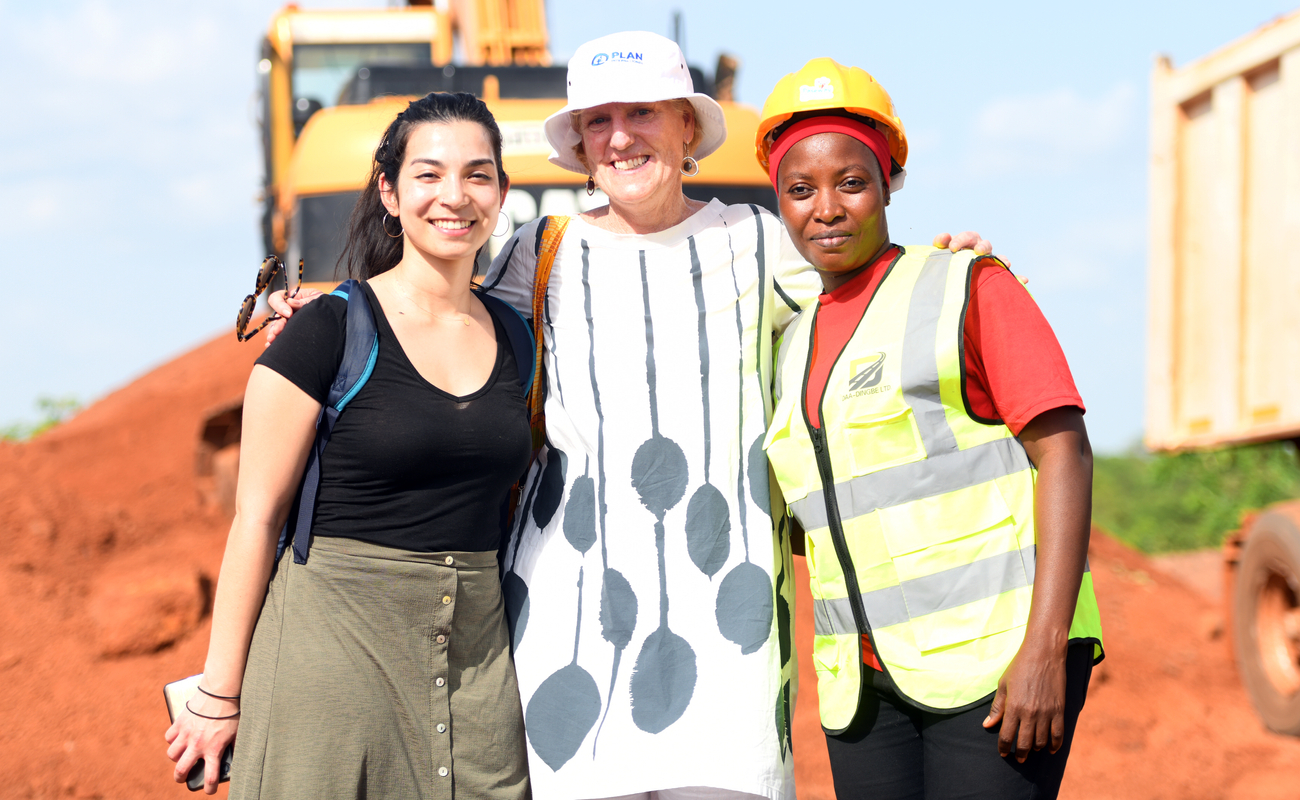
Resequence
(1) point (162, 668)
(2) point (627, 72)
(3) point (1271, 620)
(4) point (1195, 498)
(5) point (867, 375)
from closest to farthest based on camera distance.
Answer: (5) point (867, 375)
(2) point (627, 72)
(1) point (162, 668)
(3) point (1271, 620)
(4) point (1195, 498)

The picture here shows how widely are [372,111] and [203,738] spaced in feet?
18.1

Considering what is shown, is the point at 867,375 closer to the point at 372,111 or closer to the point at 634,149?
the point at 634,149

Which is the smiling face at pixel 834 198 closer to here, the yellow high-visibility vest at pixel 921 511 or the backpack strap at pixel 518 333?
the yellow high-visibility vest at pixel 921 511

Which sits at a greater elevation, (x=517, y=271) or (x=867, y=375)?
(x=517, y=271)

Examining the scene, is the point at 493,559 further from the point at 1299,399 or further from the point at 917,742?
the point at 1299,399

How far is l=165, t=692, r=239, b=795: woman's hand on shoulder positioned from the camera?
86.4 inches

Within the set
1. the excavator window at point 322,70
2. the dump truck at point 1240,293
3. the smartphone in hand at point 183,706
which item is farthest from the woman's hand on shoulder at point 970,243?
the excavator window at point 322,70

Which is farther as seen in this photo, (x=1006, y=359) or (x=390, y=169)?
(x=390, y=169)

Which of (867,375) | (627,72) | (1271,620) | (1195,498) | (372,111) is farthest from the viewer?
(1195,498)

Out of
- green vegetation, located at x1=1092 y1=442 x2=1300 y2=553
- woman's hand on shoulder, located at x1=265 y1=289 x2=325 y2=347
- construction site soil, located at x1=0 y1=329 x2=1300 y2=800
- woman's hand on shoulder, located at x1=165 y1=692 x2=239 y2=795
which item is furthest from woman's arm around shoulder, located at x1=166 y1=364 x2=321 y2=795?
green vegetation, located at x1=1092 y1=442 x2=1300 y2=553

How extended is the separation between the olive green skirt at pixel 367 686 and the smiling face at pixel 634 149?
34.7 inches

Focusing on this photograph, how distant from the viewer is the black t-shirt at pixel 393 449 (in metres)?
2.20

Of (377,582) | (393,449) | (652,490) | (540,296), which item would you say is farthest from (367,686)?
(540,296)

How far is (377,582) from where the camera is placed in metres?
2.22
